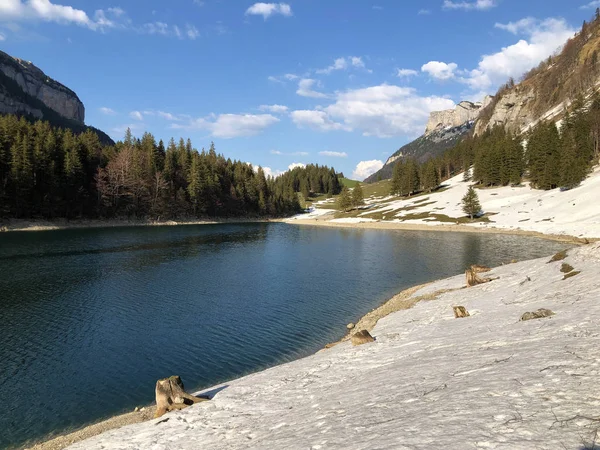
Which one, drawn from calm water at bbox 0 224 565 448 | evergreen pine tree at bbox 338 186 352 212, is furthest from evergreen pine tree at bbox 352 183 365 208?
calm water at bbox 0 224 565 448

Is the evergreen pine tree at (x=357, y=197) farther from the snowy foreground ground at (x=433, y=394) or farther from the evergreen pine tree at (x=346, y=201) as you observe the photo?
the snowy foreground ground at (x=433, y=394)

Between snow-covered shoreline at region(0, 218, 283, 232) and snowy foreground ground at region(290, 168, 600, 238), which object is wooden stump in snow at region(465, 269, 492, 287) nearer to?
snowy foreground ground at region(290, 168, 600, 238)

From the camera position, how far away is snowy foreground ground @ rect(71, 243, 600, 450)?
287 inches

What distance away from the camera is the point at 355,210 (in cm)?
16438

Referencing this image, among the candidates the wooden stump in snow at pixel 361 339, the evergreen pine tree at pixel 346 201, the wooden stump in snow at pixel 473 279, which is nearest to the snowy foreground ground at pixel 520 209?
the evergreen pine tree at pixel 346 201

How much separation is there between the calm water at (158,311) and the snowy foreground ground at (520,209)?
1440cm

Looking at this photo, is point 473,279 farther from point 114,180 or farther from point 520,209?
point 114,180

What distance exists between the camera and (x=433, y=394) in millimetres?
9945

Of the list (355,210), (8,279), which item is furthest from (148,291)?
(355,210)

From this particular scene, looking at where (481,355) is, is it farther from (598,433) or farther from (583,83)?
(583,83)

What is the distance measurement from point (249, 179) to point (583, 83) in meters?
165

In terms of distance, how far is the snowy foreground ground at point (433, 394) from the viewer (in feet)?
23.9

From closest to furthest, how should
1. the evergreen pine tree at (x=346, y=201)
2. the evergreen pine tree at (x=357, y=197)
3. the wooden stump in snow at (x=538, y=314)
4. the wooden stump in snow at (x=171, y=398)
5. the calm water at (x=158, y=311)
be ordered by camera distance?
1. the wooden stump in snow at (x=171, y=398)
2. the wooden stump in snow at (x=538, y=314)
3. the calm water at (x=158, y=311)
4. the evergreen pine tree at (x=357, y=197)
5. the evergreen pine tree at (x=346, y=201)

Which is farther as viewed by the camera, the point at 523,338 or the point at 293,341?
the point at 293,341
